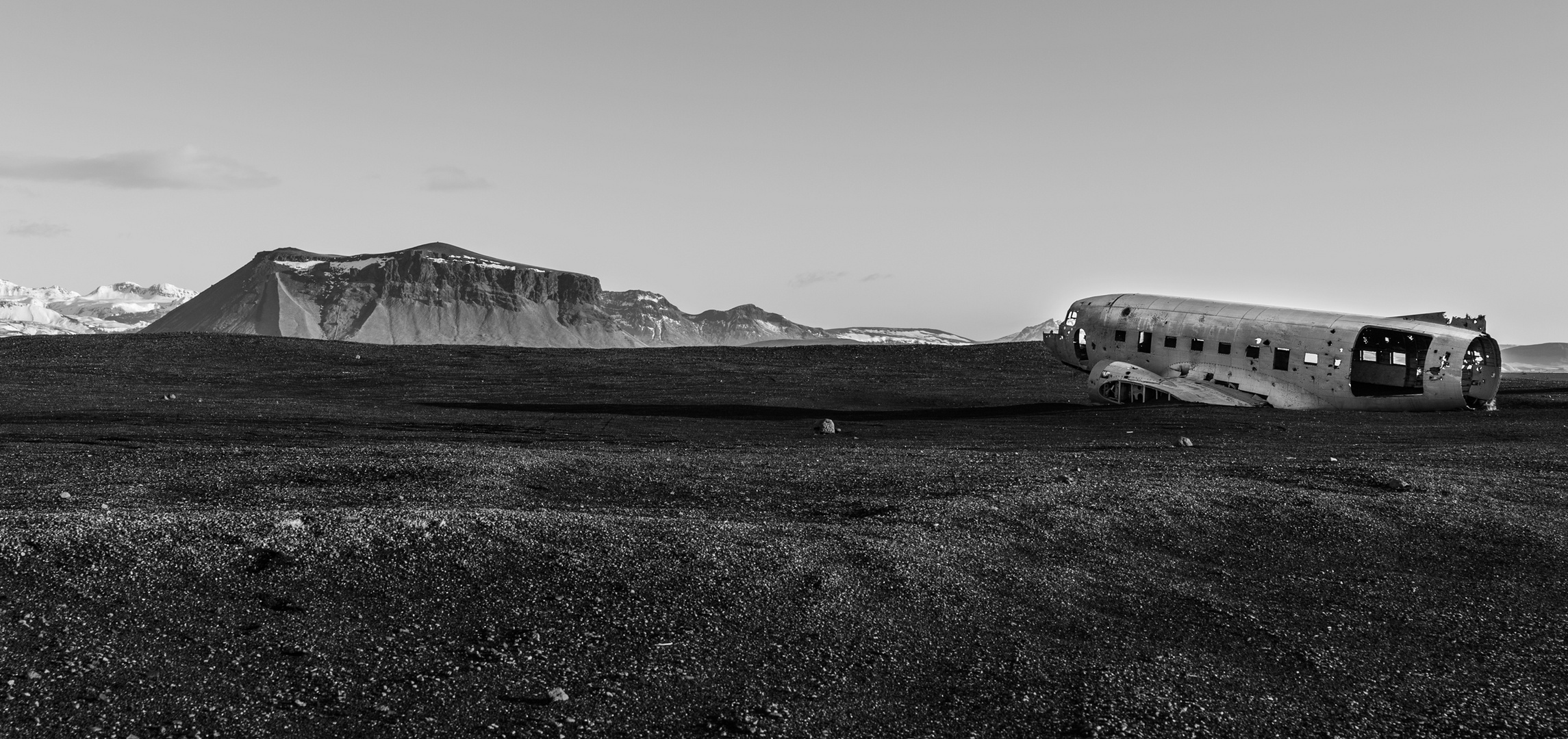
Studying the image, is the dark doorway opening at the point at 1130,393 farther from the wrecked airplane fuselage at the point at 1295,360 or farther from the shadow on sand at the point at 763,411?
the shadow on sand at the point at 763,411

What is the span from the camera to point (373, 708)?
784cm

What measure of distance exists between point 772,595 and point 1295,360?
2923 centimetres

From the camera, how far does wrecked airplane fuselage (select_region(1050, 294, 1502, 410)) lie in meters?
33.9

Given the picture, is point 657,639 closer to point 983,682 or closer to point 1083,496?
point 983,682

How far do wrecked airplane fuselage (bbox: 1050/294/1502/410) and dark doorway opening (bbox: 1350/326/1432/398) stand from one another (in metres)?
0.02

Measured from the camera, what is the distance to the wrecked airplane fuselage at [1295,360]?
33906 millimetres

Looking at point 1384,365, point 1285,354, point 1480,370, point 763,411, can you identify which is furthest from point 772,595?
point 1480,370

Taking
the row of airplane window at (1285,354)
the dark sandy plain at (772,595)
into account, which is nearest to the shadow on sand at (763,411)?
the row of airplane window at (1285,354)

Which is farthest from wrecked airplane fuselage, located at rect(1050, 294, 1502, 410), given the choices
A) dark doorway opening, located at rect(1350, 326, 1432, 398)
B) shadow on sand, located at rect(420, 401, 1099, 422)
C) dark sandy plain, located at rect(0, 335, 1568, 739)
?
dark sandy plain, located at rect(0, 335, 1568, 739)

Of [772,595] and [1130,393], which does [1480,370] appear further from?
[772,595]

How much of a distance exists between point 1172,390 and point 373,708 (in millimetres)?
31469

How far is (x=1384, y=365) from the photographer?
3438cm

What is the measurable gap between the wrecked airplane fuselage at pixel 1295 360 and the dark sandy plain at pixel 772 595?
44.4 ft

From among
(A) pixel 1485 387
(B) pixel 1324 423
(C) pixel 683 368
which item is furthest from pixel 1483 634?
(C) pixel 683 368
